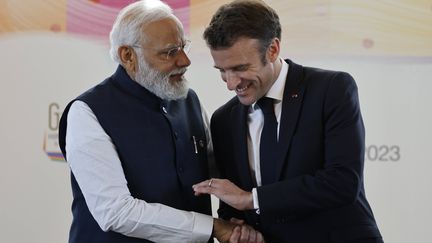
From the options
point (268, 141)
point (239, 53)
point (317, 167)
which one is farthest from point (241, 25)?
point (317, 167)

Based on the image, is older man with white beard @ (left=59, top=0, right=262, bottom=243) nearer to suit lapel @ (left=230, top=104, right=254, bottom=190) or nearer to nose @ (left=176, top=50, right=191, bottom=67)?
nose @ (left=176, top=50, right=191, bottom=67)

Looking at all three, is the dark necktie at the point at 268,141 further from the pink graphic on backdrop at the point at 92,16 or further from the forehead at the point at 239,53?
the pink graphic on backdrop at the point at 92,16

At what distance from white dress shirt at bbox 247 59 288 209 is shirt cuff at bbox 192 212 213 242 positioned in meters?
0.19

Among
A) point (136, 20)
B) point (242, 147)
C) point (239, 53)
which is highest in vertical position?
point (136, 20)

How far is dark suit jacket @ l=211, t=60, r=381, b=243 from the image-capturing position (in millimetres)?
1735

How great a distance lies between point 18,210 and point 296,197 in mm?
1903

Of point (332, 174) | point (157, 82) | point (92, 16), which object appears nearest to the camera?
point (332, 174)

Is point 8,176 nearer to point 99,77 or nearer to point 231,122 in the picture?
point 99,77

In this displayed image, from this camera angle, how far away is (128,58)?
1.97m

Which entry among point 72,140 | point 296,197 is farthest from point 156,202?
point 296,197

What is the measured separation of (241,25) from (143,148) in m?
0.49

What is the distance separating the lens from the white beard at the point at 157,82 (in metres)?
1.94

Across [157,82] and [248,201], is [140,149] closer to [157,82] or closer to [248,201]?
[157,82]

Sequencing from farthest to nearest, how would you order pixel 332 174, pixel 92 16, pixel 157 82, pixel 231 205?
pixel 92 16 → pixel 157 82 → pixel 231 205 → pixel 332 174
